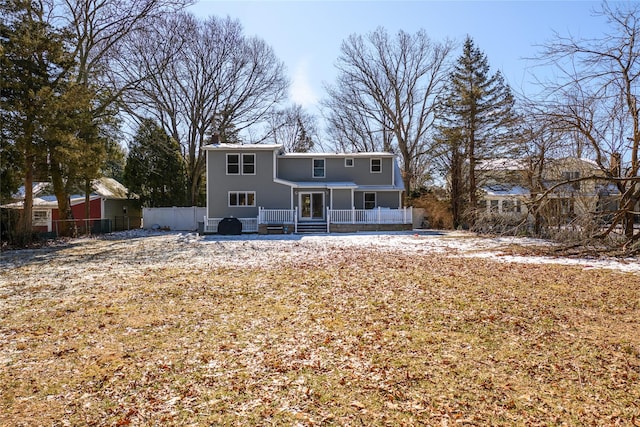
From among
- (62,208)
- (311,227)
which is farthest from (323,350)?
(62,208)

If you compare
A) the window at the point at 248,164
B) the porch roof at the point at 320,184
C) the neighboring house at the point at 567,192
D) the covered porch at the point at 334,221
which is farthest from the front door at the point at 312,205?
the neighboring house at the point at 567,192

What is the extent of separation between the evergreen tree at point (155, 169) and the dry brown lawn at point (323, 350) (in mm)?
19950

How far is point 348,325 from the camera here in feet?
18.1

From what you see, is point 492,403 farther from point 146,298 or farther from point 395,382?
point 146,298

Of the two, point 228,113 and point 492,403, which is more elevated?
point 228,113

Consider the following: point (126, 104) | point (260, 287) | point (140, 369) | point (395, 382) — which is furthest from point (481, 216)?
point (126, 104)

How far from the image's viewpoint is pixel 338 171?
24.9 metres

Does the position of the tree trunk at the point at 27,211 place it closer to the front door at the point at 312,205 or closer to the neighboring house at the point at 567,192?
the front door at the point at 312,205

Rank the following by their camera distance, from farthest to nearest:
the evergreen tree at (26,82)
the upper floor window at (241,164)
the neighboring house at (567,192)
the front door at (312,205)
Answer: the front door at (312,205) < the upper floor window at (241,164) < the evergreen tree at (26,82) < the neighboring house at (567,192)

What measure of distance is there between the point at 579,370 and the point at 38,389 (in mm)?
5420

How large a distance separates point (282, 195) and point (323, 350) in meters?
18.8

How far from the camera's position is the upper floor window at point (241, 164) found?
2309cm

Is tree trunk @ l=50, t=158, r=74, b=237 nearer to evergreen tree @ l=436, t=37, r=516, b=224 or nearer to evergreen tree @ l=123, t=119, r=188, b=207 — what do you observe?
evergreen tree @ l=123, t=119, r=188, b=207

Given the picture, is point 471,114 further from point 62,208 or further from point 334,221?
point 62,208
